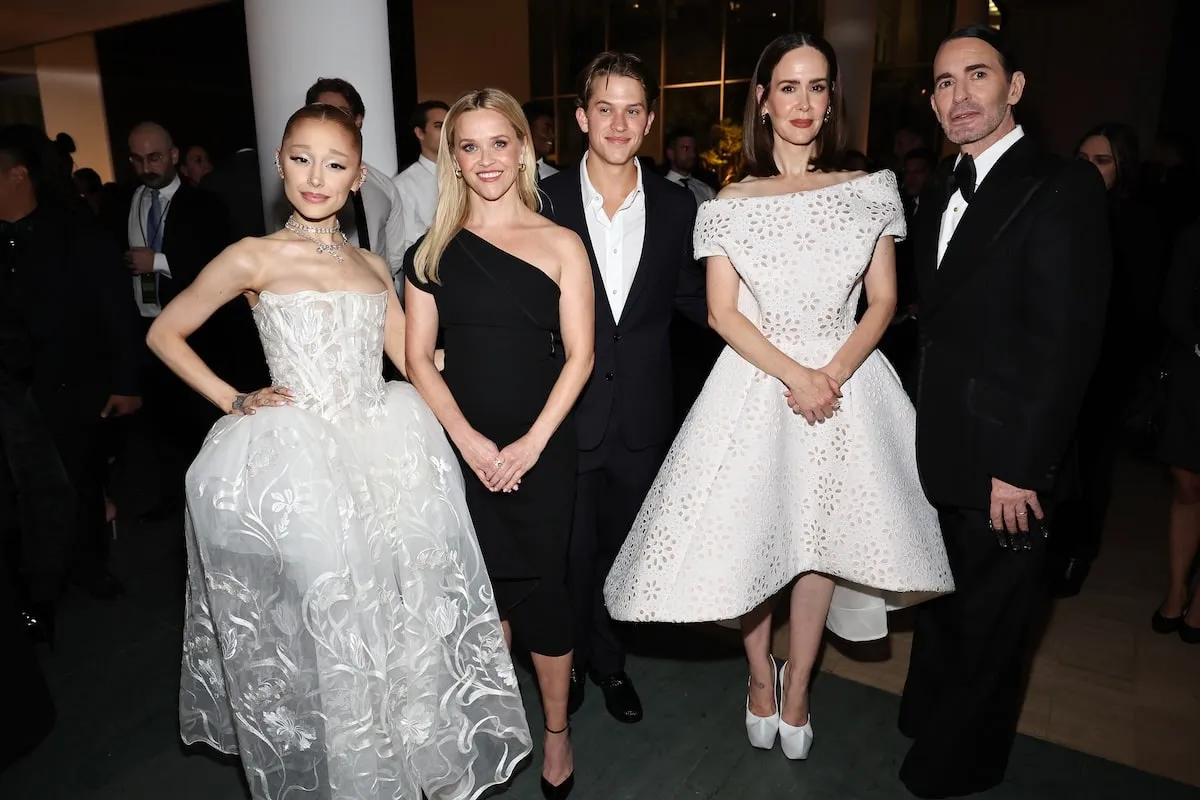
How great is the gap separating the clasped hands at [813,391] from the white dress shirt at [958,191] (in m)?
0.40

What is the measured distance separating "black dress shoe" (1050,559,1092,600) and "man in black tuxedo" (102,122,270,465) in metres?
3.77

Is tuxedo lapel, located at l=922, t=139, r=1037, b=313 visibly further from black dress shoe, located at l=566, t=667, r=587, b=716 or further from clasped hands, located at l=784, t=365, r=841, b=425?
black dress shoe, located at l=566, t=667, r=587, b=716

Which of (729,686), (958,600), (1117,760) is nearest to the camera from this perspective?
(958,600)

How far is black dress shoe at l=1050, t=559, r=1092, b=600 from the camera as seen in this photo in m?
3.61

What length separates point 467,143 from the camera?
81.3 inches

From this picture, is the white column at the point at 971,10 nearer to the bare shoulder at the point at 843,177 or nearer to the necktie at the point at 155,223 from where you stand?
the bare shoulder at the point at 843,177

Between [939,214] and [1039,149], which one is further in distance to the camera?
[939,214]

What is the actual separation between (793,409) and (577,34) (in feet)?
40.9

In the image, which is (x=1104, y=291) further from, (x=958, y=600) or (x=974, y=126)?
(x=958, y=600)

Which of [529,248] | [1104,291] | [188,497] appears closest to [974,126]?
[1104,291]

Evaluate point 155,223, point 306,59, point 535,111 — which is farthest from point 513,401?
point 535,111

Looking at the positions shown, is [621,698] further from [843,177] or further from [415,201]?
[415,201]

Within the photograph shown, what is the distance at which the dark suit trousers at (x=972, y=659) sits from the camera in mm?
2123

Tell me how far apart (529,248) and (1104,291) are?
1377 millimetres
